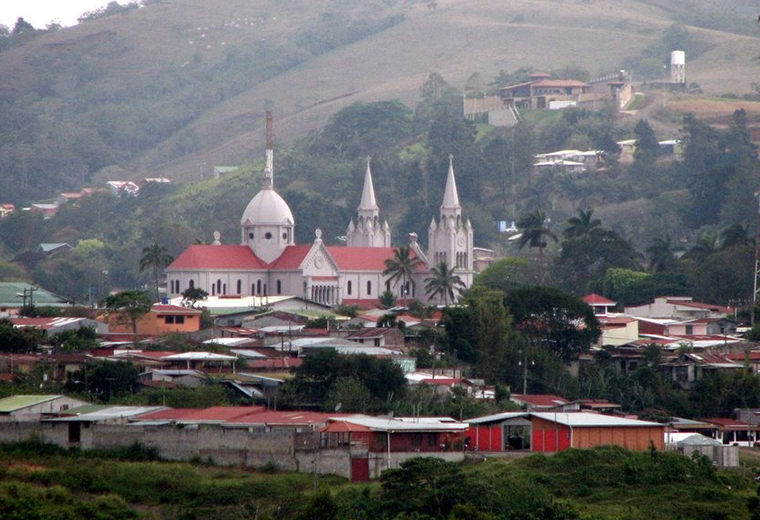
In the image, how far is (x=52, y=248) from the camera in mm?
143625

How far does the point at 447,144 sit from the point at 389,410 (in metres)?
92.8

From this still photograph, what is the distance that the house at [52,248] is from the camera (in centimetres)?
14112

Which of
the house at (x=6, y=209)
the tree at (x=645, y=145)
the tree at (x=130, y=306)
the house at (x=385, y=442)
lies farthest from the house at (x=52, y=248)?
the house at (x=385, y=442)

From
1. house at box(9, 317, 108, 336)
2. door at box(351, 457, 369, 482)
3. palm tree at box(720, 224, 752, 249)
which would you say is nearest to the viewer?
door at box(351, 457, 369, 482)

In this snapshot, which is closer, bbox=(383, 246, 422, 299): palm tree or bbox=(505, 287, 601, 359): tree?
bbox=(505, 287, 601, 359): tree

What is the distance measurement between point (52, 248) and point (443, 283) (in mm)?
59034

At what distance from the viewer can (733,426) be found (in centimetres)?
5678

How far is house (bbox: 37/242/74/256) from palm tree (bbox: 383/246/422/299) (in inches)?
1931

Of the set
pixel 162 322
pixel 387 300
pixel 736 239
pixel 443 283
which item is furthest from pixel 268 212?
pixel 736 239

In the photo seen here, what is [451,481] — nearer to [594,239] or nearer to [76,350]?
[76,350]

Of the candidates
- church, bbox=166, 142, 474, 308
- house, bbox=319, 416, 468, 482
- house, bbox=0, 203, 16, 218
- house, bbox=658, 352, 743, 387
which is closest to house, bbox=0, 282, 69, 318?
church, bbox=166, 142, 474, 308

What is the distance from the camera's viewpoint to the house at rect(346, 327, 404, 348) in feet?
224

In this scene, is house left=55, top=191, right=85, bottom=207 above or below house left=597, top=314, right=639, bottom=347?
above

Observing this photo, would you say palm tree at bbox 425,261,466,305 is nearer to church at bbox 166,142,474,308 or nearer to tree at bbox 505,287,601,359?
church at bbox 166,142,474,308
